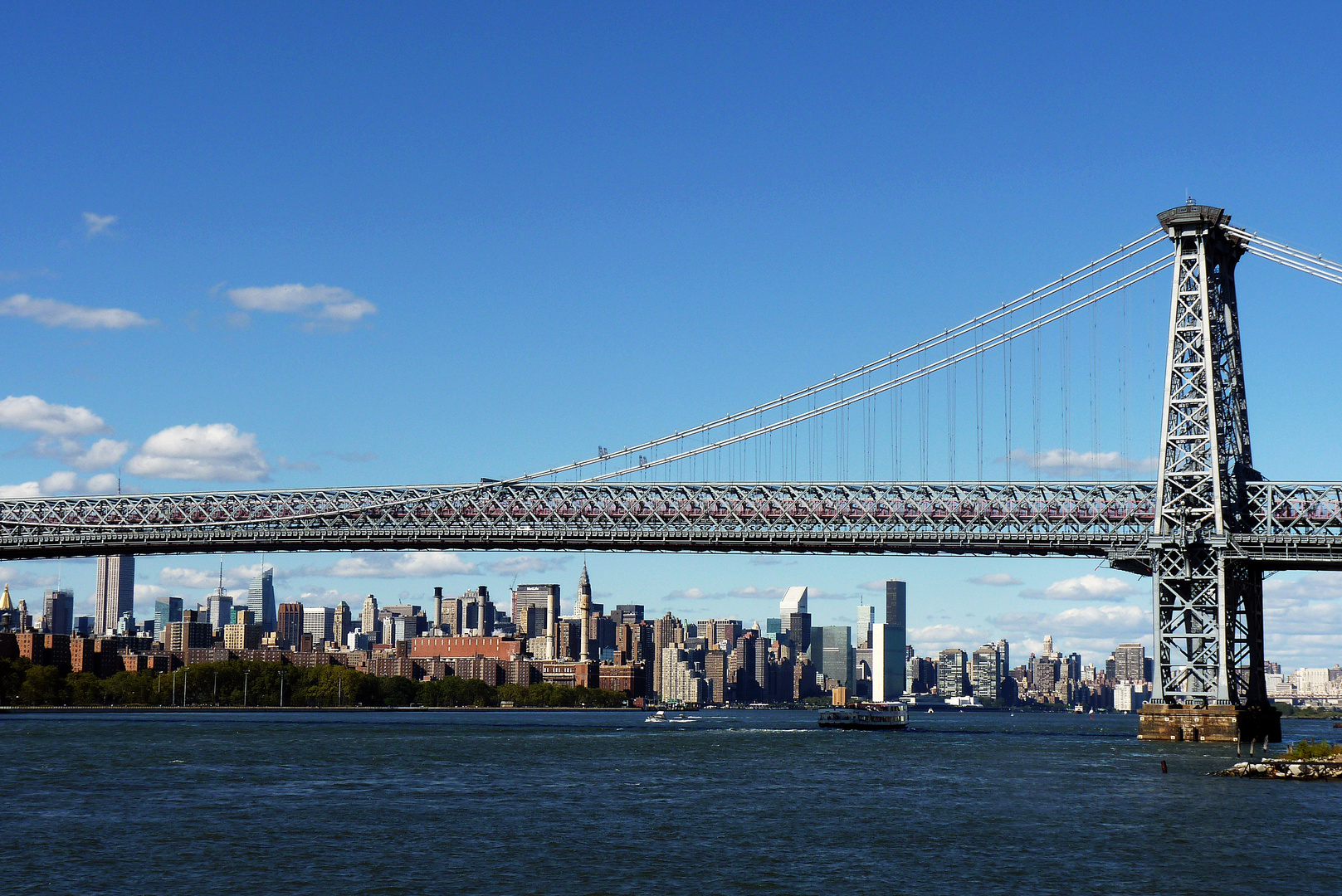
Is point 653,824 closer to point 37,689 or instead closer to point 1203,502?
point 1203,502

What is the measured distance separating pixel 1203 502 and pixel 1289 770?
15.1 metres

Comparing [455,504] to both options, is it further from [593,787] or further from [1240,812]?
[1240,812]

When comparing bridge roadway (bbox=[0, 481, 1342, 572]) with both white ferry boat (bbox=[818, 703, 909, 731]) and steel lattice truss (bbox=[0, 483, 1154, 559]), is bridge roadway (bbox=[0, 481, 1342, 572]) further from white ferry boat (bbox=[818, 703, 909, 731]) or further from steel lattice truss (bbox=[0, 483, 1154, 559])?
white ferry boat (bbox=[818, 703, 909, 731])

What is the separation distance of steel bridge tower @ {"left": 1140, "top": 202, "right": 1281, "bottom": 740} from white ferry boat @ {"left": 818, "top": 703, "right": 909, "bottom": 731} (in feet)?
195

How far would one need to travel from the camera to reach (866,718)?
133375 mm

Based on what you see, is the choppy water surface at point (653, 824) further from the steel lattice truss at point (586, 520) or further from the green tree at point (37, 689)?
the green tree at point (37, 689)

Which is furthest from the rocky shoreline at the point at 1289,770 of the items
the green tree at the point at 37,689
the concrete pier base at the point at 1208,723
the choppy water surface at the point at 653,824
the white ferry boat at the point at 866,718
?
the green tree at the point at 37,689

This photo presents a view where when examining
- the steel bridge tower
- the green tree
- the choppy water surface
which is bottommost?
the green tree

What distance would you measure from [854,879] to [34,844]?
2219 cm

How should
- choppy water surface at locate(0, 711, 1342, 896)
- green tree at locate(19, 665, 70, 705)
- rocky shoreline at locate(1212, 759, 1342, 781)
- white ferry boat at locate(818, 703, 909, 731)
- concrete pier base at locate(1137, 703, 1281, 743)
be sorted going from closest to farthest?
choppy water surface at locate(0, 711, 1342, 896) < rocky shoreline at locate(1212, 759, 1342, 781) < concrete pier base at locate(1137, 703, 1281, 743) < white ferry boat at locate(818, 703, 909, 731) < green tree at locate(19, 665, 70, 705)

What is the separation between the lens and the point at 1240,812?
47938 mm

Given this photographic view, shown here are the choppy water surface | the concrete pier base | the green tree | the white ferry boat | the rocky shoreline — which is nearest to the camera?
the choppy water surface

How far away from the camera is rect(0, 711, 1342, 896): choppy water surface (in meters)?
36.2

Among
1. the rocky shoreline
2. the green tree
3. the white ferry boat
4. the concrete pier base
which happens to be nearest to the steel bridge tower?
the concrete pier base
